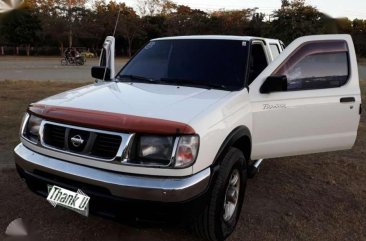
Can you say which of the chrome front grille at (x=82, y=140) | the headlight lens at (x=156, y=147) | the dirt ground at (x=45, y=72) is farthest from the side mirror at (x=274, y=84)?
the dirt ground at (x=45, y=72)

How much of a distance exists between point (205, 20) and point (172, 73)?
5210cm

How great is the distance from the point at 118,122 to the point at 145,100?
55cm

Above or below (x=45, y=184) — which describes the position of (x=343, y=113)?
above

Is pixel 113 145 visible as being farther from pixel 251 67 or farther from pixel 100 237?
pixel 251 67

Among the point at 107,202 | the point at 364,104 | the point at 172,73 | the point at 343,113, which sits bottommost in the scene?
the point at 364,104

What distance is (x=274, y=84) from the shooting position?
12.9 feet

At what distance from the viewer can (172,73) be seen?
4.42 meters

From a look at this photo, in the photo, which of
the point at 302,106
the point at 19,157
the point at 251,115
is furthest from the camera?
the point at 302,106

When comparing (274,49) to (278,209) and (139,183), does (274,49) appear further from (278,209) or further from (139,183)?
(139,183)

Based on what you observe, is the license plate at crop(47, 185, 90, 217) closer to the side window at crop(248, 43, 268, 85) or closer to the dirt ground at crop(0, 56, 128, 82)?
the side window at crop(248, 43, 268, 85)

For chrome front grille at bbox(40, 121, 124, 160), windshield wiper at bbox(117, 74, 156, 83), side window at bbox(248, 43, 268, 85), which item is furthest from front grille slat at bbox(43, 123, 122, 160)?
side window at bbox(248, 43, 268, 85)

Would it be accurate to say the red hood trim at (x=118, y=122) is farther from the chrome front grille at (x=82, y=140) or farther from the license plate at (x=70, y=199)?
the license plate at (x=70, y=199)

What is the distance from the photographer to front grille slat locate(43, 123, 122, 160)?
2971 millimetres

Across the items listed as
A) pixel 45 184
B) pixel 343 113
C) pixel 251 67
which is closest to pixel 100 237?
pixel 45 184
